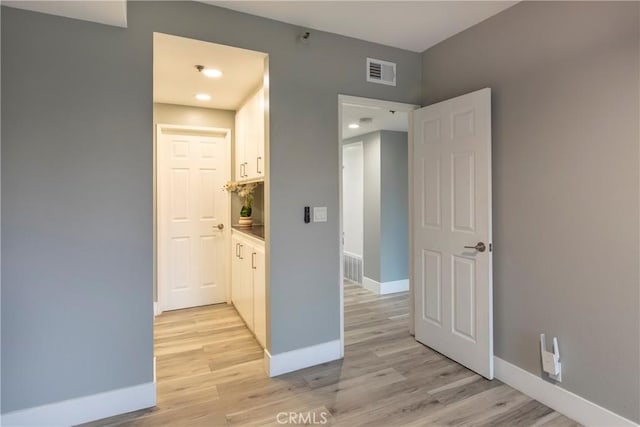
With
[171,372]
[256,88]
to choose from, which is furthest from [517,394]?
[256,88]

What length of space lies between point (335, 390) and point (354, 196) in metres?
3.41

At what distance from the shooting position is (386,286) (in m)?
4.64

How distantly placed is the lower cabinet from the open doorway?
0.01 meters

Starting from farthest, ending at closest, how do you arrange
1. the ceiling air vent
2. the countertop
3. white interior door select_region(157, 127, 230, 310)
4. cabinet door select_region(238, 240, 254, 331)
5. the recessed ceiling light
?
white interior door select_region(157, 127, 230, 310) < the countertop < cabinet door select_region(238, 240, 254, 331) < the ceiling air vent < the recessed ceiling light

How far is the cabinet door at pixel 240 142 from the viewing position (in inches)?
141

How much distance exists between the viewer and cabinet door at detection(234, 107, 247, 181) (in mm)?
3582

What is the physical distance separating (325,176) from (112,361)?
1.90m

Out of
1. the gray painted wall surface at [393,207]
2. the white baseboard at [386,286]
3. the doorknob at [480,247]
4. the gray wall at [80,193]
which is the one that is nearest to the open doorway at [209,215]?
the gray wall at [80,193]

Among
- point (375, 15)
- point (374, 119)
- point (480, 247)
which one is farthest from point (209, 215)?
point (480, 247)

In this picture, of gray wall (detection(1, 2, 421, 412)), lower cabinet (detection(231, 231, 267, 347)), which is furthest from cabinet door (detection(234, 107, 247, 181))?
gray wall (detection(1, 2, 421, 412))

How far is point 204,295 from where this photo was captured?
13.5 ft

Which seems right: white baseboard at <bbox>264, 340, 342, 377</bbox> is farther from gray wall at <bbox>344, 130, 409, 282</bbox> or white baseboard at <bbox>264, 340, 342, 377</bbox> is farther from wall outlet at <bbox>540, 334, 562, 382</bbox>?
gray wall at <bbox>344, 130, 409, 282</bbox>

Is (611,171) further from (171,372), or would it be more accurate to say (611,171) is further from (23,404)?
Answer: (23,404)

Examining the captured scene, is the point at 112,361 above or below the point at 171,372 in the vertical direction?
above
